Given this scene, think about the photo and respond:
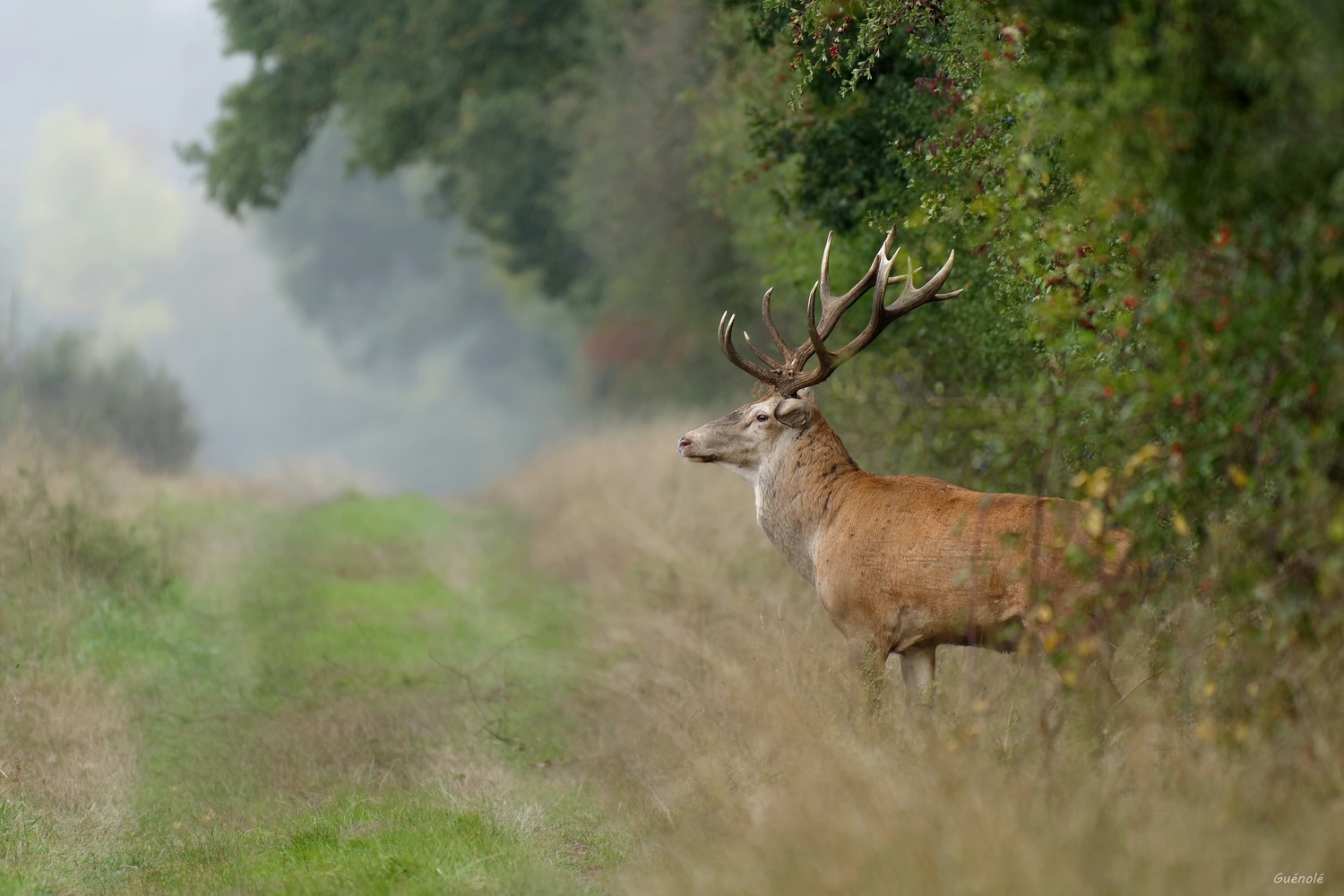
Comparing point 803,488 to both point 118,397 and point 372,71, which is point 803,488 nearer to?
point 372,71

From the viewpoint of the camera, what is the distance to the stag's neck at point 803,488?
7781 mm

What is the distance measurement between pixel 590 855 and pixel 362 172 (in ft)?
199

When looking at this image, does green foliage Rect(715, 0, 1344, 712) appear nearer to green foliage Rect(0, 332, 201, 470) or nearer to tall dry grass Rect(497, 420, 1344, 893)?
tall dry grass Rect(497, 420, 1344, 893)

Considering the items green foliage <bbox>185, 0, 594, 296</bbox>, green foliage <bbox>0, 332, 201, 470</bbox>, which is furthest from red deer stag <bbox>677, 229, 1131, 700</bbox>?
green foliage <bbox>0, 332, 201, 470</bbox>

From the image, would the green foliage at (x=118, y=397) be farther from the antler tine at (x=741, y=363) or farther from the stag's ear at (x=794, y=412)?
the stag's ear at (x=794, y=412)

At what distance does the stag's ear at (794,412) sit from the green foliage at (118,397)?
56.4ft

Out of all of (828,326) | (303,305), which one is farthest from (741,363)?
(303,305)

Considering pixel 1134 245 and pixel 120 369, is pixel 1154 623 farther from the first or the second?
pixel 120 369

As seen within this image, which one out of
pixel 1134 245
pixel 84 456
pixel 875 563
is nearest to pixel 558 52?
pixel 84 456

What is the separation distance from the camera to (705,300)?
23891 millimetres

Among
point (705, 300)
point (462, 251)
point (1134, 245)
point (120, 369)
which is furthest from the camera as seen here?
point (462, 251)

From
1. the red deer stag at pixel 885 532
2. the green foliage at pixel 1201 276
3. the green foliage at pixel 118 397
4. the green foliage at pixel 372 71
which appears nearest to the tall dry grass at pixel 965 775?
the red deer stag at pixel 885 532

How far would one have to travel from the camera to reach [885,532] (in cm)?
709

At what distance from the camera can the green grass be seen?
625cm
